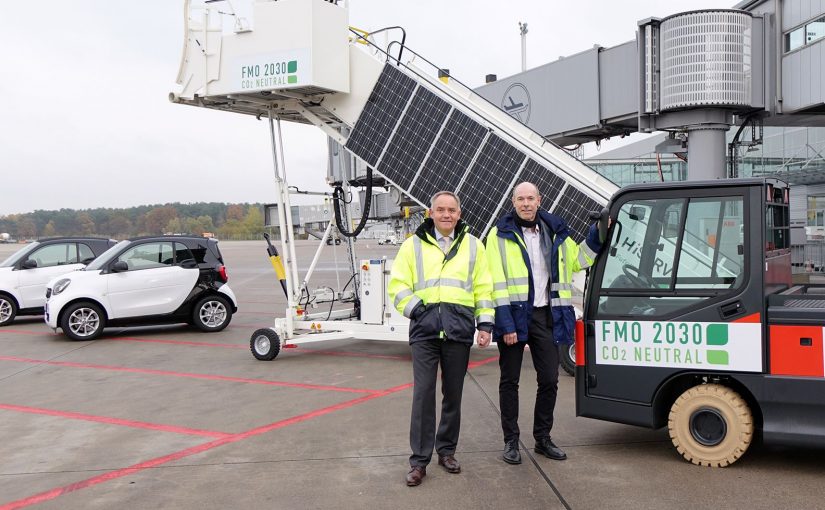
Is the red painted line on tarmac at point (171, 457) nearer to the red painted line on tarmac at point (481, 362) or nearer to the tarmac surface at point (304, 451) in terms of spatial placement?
the tarmac surface at point (304, 451)

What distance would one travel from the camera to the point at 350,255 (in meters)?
11.0

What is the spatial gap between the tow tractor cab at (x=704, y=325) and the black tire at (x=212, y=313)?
9.02m

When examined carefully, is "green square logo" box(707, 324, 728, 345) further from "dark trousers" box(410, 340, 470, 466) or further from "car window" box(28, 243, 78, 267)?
"car window" box(28, 243, 78, 267)

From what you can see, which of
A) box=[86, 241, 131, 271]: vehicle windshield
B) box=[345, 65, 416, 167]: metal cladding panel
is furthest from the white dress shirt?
box=[86, 241, 131, 271]: vehicle windshield

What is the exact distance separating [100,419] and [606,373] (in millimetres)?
4857

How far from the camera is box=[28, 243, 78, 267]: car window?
14.3m

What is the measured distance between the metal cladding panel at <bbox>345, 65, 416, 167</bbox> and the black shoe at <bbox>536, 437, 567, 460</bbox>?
506 cm

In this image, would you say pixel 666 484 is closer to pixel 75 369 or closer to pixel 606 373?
pixel 606 373

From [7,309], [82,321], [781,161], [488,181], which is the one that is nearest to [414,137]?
[488,181]

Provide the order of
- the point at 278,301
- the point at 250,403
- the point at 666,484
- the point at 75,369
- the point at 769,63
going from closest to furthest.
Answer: the point at 666,484 → the point at 250,403 → the point at 75,369 → the point at 769,63 → the point at 278,301

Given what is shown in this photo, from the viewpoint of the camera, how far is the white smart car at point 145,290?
1161 cm

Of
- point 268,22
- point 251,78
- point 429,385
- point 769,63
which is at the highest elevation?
point 769,63

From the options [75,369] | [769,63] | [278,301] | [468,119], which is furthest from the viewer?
[278,301]

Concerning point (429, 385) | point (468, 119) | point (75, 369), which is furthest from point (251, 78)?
point (429, 385)
